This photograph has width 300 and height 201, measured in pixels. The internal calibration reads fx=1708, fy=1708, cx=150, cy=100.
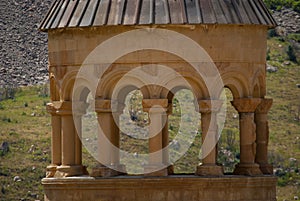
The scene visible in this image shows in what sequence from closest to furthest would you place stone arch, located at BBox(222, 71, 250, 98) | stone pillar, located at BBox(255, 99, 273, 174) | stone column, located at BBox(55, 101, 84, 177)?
stone arch, located at BBox(222, 71, 250, 98), stone column, located at BBox(55, 101, 84, 177), stone pillar, located at BBox(255, 99, 273, 174)

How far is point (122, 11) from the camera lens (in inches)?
1522

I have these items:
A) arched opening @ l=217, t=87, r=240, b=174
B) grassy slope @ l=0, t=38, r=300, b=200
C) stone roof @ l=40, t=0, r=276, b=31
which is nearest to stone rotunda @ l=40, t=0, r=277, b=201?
stone roof @ l=40, t=0, r=276, b=31

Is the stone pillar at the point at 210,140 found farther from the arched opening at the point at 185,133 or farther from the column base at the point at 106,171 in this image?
the arched opening at the point at 185,133

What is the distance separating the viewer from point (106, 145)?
3947 centimetres

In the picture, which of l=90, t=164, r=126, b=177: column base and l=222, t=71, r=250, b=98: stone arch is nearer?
l=90, t=164, r=126, b=177: column base

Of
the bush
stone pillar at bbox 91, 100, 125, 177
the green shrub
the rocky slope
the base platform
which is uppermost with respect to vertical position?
the rocky slope

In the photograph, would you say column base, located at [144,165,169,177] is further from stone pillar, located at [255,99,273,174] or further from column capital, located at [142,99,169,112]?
stone pillar, located at [255,99,273,174]

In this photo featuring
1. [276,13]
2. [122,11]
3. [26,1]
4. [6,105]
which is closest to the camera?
[122,11]

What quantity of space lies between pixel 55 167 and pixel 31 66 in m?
71.3

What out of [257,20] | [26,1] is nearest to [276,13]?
[26,1]

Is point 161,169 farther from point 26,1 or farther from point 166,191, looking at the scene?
point 26,1

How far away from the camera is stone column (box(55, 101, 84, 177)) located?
40.1 m

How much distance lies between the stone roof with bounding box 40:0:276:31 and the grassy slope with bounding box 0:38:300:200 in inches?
1647

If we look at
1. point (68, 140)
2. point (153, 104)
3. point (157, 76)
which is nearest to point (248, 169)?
point (153, 104)
